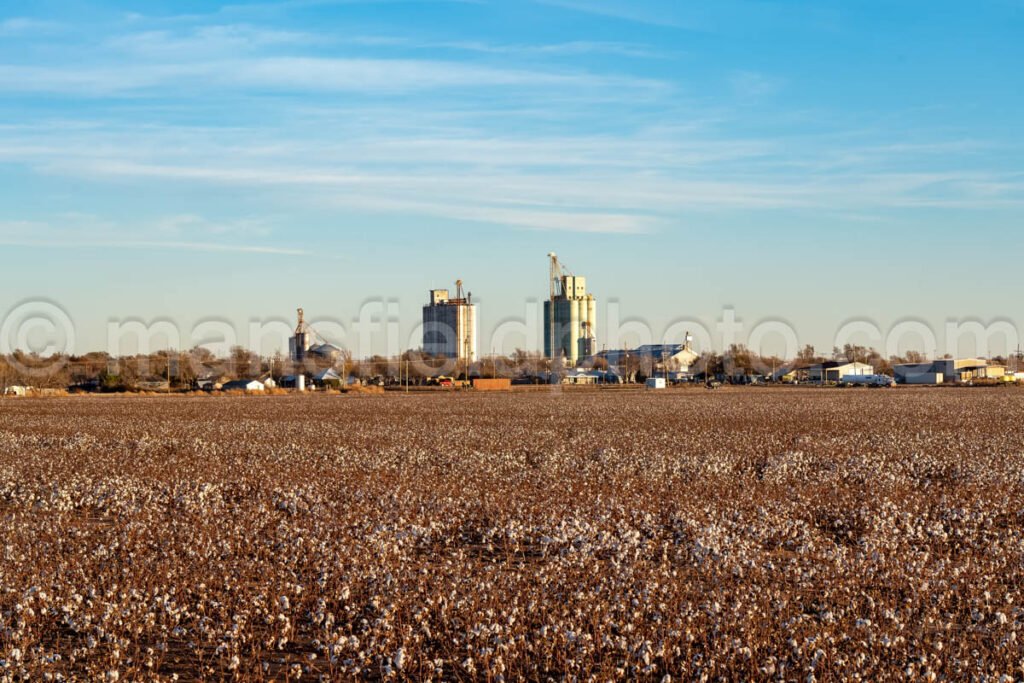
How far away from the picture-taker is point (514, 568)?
12.4 metres

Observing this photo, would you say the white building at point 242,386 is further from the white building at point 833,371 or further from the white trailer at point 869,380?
the white building at point 833,371

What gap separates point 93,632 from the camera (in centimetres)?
961

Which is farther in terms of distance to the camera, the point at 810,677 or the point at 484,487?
the point at 484,487

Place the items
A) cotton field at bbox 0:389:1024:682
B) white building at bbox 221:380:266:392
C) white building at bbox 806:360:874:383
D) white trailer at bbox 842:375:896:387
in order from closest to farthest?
cotton field at bbox 0:389:1024:682 → white building at bbox 221:380:266:392 → white trailer at bbox 842:375:896:387 → white building at bbox 806:360:874:383

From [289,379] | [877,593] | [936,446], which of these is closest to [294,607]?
[877,593]

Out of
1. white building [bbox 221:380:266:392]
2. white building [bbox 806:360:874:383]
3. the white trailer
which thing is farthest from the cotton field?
white building [bbox 806:360:874:383]

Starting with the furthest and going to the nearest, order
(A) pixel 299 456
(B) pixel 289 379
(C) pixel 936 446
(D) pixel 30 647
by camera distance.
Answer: (B) pixel 289 379, (C) pixel 936 446, (A) pixel 299 456, (D) pixel 30 647

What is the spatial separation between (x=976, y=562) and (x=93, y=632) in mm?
9823

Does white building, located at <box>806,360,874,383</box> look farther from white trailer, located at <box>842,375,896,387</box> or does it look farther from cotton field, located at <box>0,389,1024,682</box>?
cotton field, located at <box>0,389,1024,682</box>

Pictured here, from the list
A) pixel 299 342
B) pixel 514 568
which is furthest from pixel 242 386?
pixel 514 568

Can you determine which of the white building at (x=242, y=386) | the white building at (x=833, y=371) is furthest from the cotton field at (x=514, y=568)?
the white building at (x=833, y=371)

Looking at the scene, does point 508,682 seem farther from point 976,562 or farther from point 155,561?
point 976,562

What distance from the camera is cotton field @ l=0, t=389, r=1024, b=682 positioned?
8695 millimetres

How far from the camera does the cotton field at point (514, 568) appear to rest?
8.70 metres
